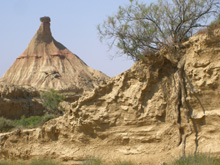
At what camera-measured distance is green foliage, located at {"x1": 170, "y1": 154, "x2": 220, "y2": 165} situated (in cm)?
697

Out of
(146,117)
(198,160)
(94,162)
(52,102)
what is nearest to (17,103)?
(52,102)

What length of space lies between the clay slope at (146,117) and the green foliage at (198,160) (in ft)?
2.42

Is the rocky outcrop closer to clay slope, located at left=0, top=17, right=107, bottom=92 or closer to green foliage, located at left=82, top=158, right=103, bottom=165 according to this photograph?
green foliage, located at left=82, top=158, right=103, bottom=165

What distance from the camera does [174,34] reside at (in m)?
9.54

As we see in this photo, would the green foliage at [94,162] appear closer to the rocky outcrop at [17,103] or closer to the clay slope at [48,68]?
the rocky outcrop at [17,103]

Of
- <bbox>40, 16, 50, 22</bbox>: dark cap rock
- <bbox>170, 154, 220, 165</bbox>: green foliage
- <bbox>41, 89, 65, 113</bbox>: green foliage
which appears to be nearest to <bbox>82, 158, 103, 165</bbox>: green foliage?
<bbox>170, 154, 220, 165</bbox>: green foliage

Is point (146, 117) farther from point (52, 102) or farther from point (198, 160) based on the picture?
point (52, 102)

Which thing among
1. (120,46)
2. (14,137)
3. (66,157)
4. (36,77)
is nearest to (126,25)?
(120,46)

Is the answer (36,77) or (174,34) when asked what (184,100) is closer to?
(174,34)

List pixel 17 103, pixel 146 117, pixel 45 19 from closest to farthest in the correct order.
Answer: pixel 146 117 < pixel 17 103 < pixel 45 19

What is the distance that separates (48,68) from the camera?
190ft

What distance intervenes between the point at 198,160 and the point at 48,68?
5285 cm

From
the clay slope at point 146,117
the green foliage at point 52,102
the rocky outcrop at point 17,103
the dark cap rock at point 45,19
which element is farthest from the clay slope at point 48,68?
the clay slope at point 146,117

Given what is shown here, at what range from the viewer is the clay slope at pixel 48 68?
54906 mm
